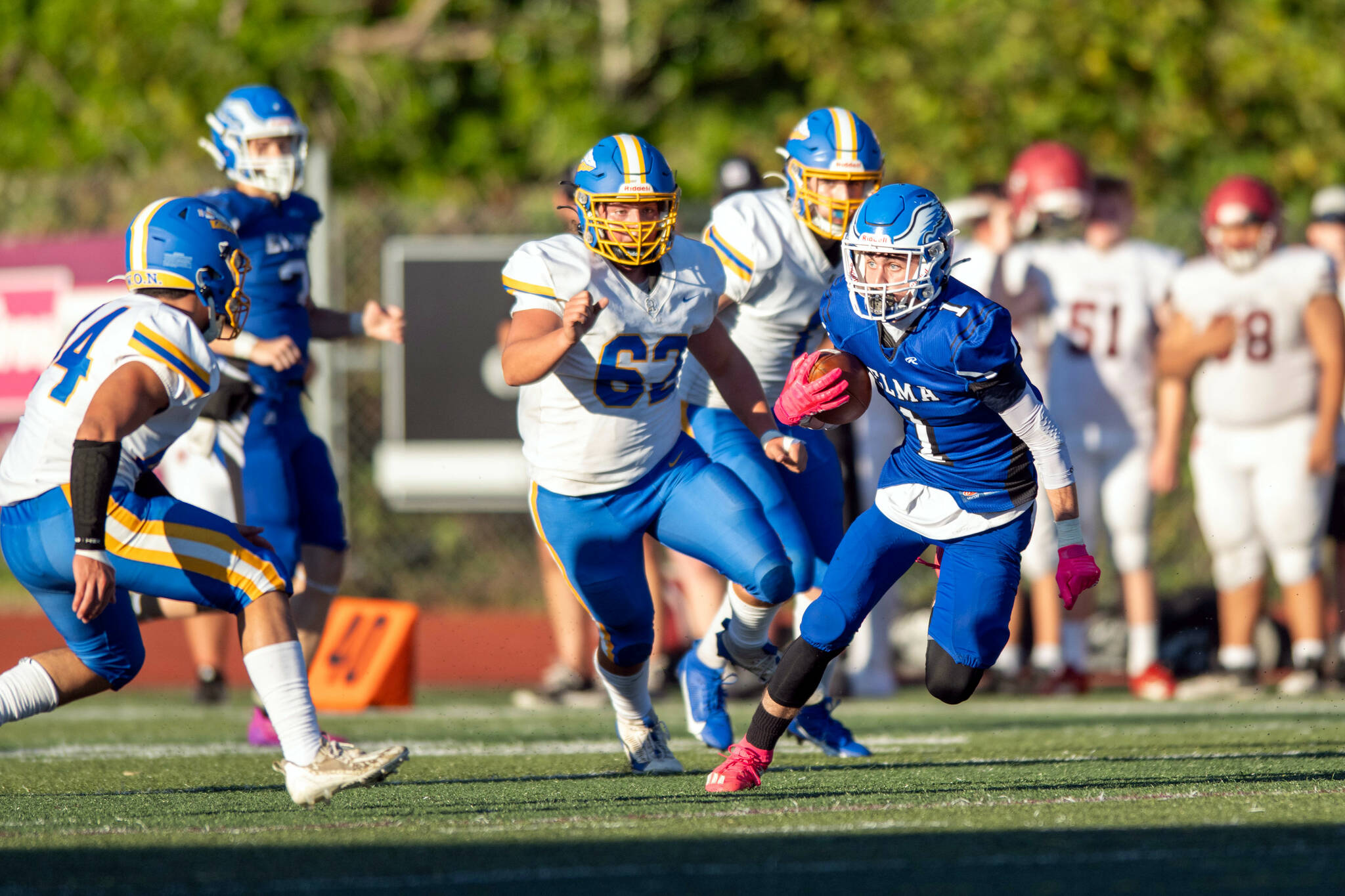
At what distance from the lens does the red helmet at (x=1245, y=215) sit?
8320 mm

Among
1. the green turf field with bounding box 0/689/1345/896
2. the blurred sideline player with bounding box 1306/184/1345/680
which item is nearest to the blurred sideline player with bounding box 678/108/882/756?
the green turf field with bounding box 0/689/1345/896

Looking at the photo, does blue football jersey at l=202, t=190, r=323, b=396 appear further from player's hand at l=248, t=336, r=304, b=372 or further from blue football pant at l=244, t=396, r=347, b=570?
player's hand at l=248, t=336, r=304, b=372

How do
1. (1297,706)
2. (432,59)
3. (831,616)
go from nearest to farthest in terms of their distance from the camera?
(831,616) < (1297,706) < (432,59)

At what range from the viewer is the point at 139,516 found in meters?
4.75

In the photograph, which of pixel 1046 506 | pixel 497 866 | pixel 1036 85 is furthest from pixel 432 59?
pixel 497 866

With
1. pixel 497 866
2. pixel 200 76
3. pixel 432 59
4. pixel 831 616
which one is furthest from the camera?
pixel 432 59

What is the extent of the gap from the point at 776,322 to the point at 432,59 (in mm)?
8824

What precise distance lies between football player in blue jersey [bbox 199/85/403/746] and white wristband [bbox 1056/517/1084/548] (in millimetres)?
2652

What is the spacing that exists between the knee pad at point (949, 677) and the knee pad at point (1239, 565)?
12.6 ft

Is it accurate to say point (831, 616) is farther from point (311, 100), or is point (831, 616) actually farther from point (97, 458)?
point (311, 100)

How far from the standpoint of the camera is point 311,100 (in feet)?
45.5

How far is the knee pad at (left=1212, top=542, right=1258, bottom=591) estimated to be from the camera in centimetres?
841

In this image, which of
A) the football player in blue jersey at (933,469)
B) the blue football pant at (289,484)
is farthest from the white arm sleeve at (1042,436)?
the blue football pant at (289,484)

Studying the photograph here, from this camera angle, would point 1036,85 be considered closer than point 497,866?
No
